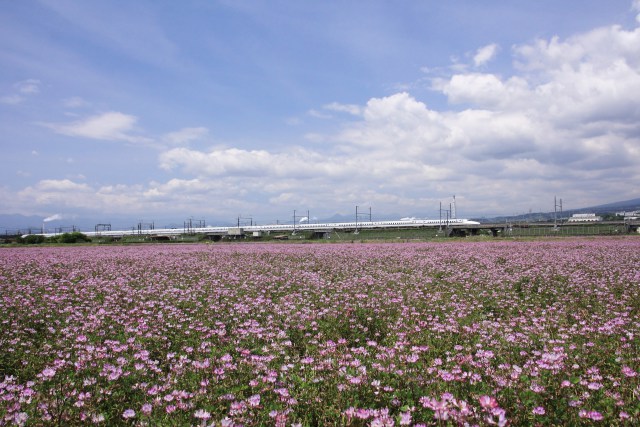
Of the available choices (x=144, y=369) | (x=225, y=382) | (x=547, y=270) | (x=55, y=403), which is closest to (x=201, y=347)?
(x=144, y=369)

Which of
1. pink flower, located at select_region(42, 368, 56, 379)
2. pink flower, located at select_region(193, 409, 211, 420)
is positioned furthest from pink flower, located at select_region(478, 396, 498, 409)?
pink flower, located at select_region(42, 368, 56, 379)

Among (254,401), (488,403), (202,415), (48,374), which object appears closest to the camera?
(488,403)

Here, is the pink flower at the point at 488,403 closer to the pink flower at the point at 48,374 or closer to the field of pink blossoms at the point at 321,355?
the field of pink blossoms at the point at 321,355

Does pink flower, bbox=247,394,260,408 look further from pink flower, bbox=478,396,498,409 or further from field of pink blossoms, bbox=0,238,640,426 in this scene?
pink flower, bbox=478,396,498,409

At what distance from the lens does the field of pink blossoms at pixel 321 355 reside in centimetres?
342

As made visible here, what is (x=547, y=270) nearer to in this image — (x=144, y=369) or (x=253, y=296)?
(x=253, y=296)

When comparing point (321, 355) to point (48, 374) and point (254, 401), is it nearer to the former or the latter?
point (254, 401)

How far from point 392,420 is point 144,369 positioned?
2.84 m

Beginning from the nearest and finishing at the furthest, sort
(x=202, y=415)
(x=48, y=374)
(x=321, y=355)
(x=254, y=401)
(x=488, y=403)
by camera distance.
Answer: (x=488, y=403) < (x=202, y=415) < (x=254, y=401) < (x=48, y=374) < (x=321, y=355)

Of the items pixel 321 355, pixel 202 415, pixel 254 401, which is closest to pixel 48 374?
pixel 202 415

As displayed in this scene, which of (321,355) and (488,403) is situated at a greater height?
(488,403)

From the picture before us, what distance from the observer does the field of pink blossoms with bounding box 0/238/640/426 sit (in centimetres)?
342

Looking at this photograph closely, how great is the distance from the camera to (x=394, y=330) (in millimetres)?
6227

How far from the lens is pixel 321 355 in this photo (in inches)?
189
